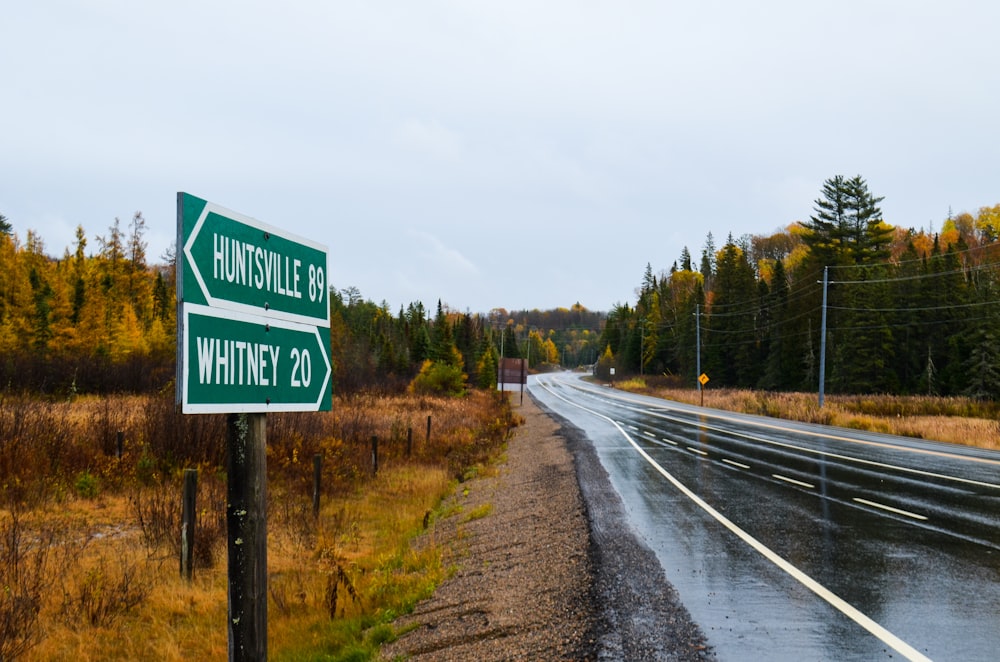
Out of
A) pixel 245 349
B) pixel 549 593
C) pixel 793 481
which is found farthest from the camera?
pixel 793 481

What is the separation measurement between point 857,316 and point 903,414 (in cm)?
2669

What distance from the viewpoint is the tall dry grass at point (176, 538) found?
5.97 metres

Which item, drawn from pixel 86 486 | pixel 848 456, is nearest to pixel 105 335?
pixel 86 486

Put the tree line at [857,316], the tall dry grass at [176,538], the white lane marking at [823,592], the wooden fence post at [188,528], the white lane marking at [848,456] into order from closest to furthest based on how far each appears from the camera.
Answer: the white lane marking at [823,592] < the tall dry grass at [176,538] < the wooden fence post at [188,528] < the white lane marking at [848,456] < the tree line at [857,316]

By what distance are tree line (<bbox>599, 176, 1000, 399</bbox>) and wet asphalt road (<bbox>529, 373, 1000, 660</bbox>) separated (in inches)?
887

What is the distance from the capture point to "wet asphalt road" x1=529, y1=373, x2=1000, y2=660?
459 centimetres

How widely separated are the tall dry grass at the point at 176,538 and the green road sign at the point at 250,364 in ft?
10.3

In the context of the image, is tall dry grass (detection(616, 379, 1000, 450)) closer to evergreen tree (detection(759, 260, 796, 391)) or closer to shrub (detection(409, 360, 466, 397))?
shrub (detection(409, 360, 466, 397))

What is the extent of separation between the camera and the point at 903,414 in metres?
30.2

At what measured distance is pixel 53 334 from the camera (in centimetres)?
5472

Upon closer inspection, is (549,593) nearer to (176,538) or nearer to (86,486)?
(176,538)

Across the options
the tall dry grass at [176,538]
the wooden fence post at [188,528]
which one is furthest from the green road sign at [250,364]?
the wooden fence post at [188,528]

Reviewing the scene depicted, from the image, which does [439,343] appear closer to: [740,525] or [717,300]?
[717,300]

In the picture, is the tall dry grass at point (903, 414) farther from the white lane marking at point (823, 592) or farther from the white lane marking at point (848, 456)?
the white lane marking at point (823, 592)
